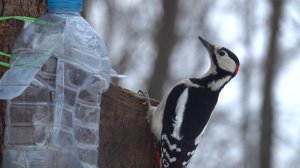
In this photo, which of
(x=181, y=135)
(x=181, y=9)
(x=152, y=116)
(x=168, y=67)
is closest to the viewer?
(x=152, y=116)

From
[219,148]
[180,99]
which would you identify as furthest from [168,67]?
[180,99]

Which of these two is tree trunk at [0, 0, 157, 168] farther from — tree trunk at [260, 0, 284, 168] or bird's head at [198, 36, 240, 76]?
tree trunk at [260, 0, 284, 168]

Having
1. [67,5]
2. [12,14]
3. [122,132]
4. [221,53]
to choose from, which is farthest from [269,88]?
[67,5]

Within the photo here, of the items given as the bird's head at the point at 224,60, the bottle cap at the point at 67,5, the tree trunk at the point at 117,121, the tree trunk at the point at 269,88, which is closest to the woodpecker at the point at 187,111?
the bird's head at the point at 224,60

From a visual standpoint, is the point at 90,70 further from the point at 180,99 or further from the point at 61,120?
the point at 180,99

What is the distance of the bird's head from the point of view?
536 cm

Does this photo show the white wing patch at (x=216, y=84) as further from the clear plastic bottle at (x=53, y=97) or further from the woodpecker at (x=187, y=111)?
the clear plastic bottle at (x=53, y=97)

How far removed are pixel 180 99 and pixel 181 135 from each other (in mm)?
303

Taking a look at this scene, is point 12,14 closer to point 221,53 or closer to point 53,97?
point 53,97

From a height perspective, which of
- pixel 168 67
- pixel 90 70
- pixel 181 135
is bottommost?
pixel 168 67

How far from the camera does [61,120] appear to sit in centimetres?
356

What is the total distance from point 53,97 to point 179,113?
1555 mm

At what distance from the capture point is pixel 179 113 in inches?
197

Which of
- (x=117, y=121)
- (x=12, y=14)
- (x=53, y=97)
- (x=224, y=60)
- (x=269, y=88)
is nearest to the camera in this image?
(x=53, y=97)
